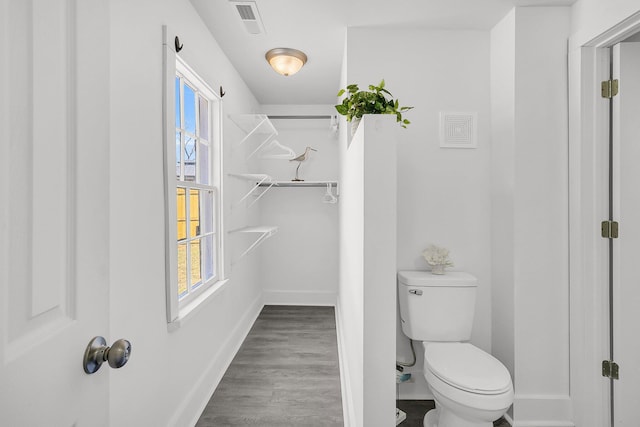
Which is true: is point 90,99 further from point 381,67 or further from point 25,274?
point 381,67

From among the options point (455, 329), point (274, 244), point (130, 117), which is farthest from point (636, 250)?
point (274, 244)

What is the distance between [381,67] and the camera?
7.17 ft

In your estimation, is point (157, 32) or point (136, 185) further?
point (157, 32)

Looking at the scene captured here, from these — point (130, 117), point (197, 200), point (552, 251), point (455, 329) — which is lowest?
point (455, 329)

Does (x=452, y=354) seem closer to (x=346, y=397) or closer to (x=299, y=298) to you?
(x=346, y=397)

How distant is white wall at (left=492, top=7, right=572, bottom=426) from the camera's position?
1.91 metres

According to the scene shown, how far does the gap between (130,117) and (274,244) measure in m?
2.87

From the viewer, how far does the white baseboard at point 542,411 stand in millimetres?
1891

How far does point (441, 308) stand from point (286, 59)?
2.07 meters

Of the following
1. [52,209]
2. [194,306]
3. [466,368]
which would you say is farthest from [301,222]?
[52,209]

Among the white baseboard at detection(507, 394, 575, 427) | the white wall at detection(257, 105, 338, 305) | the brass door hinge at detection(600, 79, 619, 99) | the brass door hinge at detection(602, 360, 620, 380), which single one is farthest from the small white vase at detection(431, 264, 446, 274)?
the white wall at detection(257, 105, 338, 305)

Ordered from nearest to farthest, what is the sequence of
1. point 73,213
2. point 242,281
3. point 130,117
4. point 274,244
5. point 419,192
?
point 73,213 < point 130,117 < point 419,192 < point 242,281 < point 274,244

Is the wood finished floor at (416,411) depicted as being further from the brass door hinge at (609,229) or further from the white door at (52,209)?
the white door at (52,209)

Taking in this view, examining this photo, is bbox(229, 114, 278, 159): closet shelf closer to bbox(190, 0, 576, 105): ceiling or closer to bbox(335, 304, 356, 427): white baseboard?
bbox(190, 0, 576, 105): ceiling
